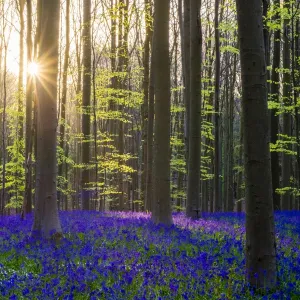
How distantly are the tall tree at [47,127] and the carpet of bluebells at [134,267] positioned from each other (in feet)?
1.77

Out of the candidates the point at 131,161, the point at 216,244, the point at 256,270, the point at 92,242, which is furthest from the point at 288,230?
the point at 131,161

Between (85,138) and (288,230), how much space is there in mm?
11447

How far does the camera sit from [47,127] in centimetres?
891

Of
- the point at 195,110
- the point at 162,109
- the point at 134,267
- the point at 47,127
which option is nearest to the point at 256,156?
the point at 134,267

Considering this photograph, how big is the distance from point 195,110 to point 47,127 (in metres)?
5.36

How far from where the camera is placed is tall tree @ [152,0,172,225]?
34.4 ft

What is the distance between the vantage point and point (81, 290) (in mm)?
4688

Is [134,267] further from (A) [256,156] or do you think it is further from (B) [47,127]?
(B) [47,127]

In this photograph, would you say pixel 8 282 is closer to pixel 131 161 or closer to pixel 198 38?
pixel 198 38

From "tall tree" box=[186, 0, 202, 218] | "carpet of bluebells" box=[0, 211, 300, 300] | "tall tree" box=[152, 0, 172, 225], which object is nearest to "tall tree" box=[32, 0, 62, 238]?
"carpet of bluebells" box=[0, 211, 300, 300]

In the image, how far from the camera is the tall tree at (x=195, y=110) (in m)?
12.4

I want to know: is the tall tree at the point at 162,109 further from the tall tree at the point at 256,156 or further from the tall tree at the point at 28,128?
the tall tree at the point at 256,156

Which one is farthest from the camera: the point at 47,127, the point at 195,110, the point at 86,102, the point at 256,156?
the point at 86,102

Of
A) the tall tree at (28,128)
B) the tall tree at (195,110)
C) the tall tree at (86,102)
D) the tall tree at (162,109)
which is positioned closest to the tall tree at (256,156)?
the tall tree at (162,109)
